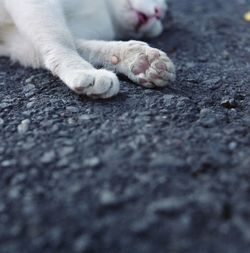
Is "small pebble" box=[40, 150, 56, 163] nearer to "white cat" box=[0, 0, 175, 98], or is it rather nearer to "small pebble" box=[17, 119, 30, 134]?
"small pebble" box=[17, 119, 30, 134]

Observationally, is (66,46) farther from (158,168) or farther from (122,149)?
(158,168)

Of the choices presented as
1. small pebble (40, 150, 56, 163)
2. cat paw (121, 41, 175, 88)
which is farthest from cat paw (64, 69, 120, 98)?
small pebble (40, 150, 56, 163)

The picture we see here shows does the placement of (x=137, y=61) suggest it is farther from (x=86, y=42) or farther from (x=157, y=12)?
(x=157, y=12)

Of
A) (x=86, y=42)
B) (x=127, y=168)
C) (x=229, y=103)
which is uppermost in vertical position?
(x=86, y=42)

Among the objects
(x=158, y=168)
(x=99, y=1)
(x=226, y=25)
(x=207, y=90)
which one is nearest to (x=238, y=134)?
(x=158, y=168)

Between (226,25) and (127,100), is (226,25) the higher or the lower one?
the lower one

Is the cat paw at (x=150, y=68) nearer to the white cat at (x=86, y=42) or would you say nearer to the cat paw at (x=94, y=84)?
the white cat at (x=86, y=42)

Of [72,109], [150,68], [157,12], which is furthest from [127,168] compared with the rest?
[157,12]
